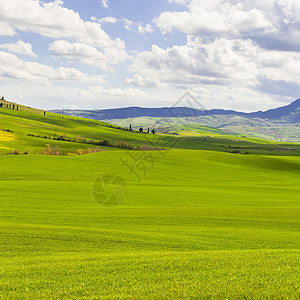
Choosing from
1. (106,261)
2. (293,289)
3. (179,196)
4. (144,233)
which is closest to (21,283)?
(106,261)

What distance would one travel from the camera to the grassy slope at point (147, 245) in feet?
41.0

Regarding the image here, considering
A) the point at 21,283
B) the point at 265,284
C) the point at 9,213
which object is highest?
the point at 265,284

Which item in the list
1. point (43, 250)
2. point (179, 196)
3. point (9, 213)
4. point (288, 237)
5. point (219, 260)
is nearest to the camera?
point (219, 260)

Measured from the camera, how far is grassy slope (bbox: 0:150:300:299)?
12.5 metres

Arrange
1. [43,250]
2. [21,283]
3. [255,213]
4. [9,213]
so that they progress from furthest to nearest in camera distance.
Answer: [255,213], [9,213], [43,250], [21,283]

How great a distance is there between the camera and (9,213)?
3128 centimetres

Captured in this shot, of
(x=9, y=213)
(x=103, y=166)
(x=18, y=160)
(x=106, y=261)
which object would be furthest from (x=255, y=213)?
A: (x=18, y=160)

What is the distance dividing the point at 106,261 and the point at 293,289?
29.3ft

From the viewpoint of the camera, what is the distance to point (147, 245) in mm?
21859

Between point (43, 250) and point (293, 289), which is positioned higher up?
point (293, 289)

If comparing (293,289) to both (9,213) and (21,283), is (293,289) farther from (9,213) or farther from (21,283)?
(9,213)

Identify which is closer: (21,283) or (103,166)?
(21,283)

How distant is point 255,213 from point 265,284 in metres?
23.4

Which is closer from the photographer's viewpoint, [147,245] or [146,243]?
[147,245]
